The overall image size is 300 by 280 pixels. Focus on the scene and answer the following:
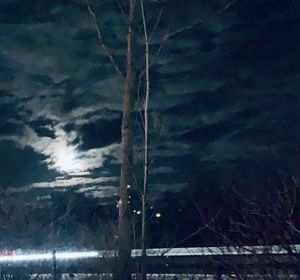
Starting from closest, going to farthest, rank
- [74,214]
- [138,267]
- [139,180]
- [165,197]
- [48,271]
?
1. [138,267]
2. [139,180]
3. [48,271]
4. [74,214]
5. [165,197]

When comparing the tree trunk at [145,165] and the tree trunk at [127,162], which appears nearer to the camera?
the tree trunk at [127,162]

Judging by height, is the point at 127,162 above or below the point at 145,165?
above

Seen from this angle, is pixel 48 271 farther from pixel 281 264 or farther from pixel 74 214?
pixel 74 214

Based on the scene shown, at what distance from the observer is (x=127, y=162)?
35.6 ft

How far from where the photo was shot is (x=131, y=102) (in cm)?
1134

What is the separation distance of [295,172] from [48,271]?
Result: 22.2ft

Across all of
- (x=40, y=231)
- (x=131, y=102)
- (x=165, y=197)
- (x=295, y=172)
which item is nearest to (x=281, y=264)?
(x=295, y=172)

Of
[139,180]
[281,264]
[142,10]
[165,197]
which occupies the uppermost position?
[165,197]

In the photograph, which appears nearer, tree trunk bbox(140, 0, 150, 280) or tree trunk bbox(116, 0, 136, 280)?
tree trunk bbox(116, 0, 136, 280)

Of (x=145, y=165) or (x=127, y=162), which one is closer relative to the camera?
(x=145, y=165)

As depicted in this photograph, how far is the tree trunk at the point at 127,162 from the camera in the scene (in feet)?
32.3

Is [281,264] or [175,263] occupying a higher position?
[175,263]

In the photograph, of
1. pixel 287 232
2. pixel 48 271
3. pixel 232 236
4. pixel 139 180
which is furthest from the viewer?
pixel 48 271

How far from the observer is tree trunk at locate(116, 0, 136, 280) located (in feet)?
32.3
